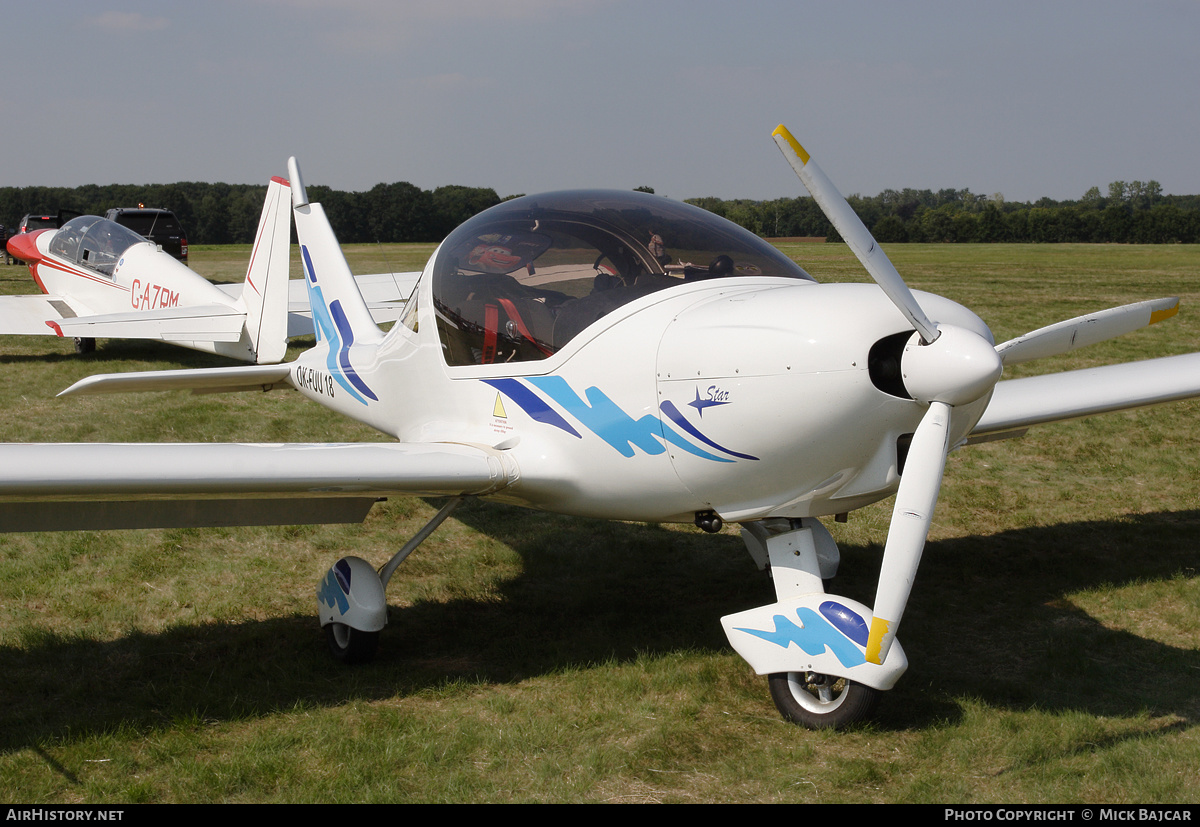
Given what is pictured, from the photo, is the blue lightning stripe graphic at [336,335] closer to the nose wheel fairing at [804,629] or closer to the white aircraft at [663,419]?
the white aircraft at [663,419]

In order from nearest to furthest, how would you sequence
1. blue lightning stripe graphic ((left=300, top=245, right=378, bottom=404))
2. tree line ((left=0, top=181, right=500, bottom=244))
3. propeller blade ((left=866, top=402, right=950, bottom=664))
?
propeller blade ((left=866, top=402, right=950, bottom=664)) < blue lightning stripe graphic ((left=300, top=245, right=378, bottom=404)) < tree line ((left=0, top=181, right=500, bottom=244))

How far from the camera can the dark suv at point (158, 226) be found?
A: 87.3 ft

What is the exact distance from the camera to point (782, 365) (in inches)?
136

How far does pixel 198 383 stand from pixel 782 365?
4441mm

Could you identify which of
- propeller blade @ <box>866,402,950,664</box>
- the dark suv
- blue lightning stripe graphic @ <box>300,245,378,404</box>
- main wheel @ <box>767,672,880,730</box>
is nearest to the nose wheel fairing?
main wheel @ <box>767,672,880,730</box>

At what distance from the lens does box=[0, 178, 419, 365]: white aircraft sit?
10.8m

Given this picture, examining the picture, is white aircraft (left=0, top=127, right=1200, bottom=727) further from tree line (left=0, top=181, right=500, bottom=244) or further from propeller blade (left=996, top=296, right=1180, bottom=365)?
tree line (left=0, top=181, right=500, bottom=244)

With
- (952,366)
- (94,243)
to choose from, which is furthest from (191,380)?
(94,243)

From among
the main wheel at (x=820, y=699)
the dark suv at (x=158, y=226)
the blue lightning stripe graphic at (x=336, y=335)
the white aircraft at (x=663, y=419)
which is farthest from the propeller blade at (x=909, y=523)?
the dark suv at (x=158, y=226)

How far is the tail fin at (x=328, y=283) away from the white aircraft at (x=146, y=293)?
2.78 metres

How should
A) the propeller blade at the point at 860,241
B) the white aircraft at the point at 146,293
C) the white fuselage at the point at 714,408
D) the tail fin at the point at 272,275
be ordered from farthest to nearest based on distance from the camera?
the white aircraft at the point at 146,293 < the tail fin at the point at 272,275 < the white fuselage at the point at 714,408 < the propeller blade at the point at 860,241

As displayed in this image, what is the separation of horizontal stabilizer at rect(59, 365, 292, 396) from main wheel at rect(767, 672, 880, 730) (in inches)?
168

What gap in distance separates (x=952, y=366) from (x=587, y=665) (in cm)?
227
